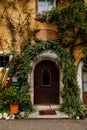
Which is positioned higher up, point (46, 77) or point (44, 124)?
point (46, 77)

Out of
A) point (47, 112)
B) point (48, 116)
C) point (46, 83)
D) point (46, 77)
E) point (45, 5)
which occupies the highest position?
point (45, 5)

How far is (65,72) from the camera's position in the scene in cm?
1346

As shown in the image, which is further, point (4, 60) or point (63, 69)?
point (4, 60)

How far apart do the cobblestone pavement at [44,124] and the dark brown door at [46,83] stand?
2414 millimetres

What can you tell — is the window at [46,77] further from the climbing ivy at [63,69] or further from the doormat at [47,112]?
the doormat at [47,112]

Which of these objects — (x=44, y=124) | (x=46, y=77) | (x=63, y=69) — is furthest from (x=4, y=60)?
(x=44, y=124)

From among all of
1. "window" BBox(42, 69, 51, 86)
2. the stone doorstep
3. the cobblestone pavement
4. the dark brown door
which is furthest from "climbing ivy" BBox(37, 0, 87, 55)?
the cobblestone pavement

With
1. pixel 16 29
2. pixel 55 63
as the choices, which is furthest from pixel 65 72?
pixel 16 29

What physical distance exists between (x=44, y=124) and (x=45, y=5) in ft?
18.7

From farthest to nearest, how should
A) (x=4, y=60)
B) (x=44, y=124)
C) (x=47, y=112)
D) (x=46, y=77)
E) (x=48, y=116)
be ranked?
(x=46, y=77), (x=4, y=60), (x=47, y=112), (x=48, y=116), (x=44, y=124)

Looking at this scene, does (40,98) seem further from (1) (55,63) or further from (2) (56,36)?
(2) (56,36)

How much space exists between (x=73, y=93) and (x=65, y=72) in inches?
37.9

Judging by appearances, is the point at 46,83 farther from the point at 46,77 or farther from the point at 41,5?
the point at 41,5

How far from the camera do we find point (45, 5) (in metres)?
14.3
